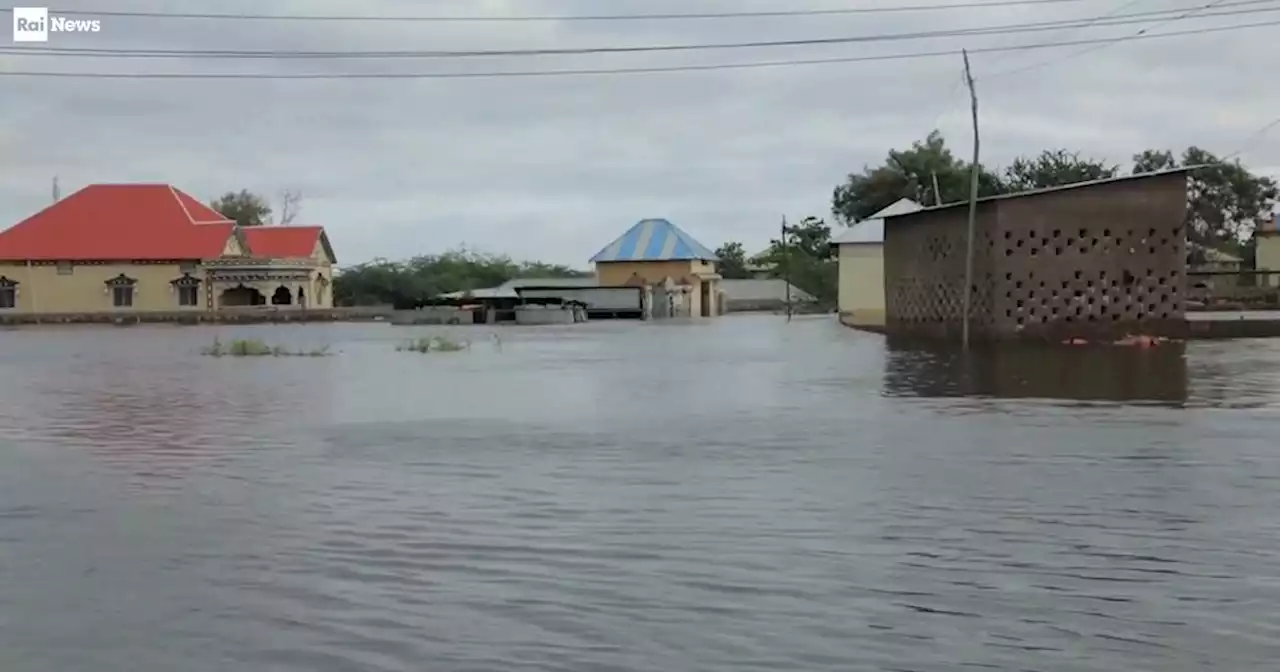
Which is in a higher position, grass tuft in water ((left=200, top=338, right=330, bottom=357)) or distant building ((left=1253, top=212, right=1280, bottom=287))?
distant building ((left=1253, top=212, right=1280, bottom=287))

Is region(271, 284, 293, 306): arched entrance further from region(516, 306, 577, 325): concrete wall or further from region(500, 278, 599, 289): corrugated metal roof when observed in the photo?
region(500, 278, 599, 289): corrugated metal roof

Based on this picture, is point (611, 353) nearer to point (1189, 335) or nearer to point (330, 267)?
point (1189, 335)

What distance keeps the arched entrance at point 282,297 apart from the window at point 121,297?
6236mm

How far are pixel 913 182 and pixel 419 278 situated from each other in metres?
27.9

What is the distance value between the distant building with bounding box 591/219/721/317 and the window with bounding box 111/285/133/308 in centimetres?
2213

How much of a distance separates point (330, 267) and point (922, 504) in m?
65.7

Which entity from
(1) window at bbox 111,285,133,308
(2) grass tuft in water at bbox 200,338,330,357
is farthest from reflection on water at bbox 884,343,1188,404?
(1) window at bbox 111,285,133,308

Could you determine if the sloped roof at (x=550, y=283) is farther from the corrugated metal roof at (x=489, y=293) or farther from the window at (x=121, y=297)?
the window at (x=121, y=297)

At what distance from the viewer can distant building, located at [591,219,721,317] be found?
6962cm

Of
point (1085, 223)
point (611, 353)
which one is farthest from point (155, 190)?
point (1085, 223)

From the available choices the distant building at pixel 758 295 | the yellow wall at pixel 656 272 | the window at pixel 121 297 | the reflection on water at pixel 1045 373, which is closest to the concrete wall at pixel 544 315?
the yellow wall at pixel 656 272

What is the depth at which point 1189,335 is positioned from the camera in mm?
27188

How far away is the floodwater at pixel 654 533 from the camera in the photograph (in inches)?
212

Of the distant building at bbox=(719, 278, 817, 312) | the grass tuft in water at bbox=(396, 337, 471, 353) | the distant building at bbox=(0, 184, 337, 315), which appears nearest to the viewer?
the grass tuft in water at bbox=(396, 337, 471, 353)
